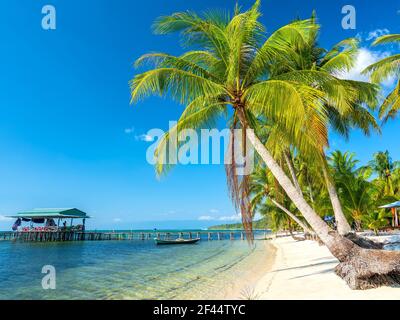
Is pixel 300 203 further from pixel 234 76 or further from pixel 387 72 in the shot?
pixel 387 72

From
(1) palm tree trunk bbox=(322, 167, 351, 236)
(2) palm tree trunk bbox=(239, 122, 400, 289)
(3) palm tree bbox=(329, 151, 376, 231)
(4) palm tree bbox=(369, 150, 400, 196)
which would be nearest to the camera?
(2) palm tree trunk bbox=(239, 122, 400, 289)

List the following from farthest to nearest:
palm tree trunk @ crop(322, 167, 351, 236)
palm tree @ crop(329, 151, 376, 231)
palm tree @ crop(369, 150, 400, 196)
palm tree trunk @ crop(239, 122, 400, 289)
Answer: palm tree @ crop(369, 150, 400, 196) → palm tree @ crop(329, 151, 376, 231) → palm tree trunk @ crop(322, 167, 351, 236) → palm tree trunk @ crop(239, 122, 400, 289)

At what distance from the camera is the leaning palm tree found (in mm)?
6555

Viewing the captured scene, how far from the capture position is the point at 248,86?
7.89 m

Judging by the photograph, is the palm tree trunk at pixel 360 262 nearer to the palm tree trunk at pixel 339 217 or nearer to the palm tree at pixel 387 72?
the palm tree trunk at pixel 339 217

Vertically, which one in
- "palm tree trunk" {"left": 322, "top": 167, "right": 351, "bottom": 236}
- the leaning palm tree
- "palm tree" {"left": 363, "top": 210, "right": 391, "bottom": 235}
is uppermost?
the leaning palm tree

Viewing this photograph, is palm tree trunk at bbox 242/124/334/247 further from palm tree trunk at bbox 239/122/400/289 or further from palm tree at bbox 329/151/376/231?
palm tree at bbox 329/151/376/231

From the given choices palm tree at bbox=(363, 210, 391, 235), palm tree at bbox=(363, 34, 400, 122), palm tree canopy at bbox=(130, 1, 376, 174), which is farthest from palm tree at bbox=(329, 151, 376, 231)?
palm tree canopy at bbox=(130, 1, 376, 174)

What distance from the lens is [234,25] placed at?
7.33m

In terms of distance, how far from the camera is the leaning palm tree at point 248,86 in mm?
6555

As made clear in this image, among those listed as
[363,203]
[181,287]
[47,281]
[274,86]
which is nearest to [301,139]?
[274,86]

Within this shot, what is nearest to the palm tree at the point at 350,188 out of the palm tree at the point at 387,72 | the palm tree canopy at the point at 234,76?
the palm tree at the point at 387,72

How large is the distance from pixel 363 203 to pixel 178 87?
1868 cm
